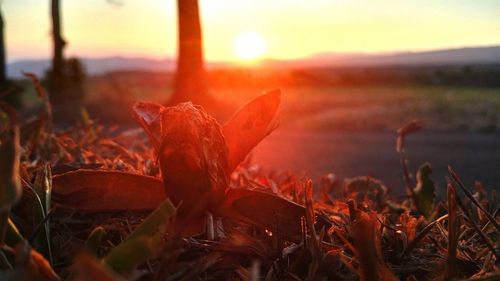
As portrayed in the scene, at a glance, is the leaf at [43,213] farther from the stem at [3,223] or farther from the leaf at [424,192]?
the leaf at [424,192]

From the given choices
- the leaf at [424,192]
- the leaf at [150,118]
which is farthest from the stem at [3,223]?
the leaf at [424,192]

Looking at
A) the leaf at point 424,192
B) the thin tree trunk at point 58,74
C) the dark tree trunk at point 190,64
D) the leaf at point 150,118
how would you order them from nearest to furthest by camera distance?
the leaf at point 150,118
the leaf at point 424,192
the dark tree trunk at point 190,64
the thin tree trunk at point 58,74

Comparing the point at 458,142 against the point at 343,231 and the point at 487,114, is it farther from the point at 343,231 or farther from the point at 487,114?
the point at 343,231

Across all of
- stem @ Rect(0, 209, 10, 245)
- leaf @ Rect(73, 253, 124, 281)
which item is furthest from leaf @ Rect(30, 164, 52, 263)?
leaf @ Rect(73, 253, 124, 281)

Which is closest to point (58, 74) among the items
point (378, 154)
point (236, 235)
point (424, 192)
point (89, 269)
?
point (378, 154)

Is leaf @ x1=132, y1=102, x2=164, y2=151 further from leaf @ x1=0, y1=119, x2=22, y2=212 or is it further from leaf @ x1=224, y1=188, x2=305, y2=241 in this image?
leaf @ x1=0, y1=119, x2=22, y2=212

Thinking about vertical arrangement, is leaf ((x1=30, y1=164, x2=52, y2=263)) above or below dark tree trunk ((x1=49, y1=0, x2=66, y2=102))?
above
